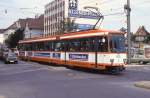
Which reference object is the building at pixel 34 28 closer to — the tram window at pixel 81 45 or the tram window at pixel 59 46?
the tram window at pixel 59 46

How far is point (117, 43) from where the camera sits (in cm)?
3044

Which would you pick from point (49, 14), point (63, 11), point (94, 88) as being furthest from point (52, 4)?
point (94, 88)

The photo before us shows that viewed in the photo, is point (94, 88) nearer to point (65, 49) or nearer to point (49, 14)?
point (65, 49)

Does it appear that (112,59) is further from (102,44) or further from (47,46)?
(47,46)

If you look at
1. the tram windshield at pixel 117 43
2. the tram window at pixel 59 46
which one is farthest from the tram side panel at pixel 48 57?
the tram windshield at pixel 117 43

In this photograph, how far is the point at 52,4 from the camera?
144 metres

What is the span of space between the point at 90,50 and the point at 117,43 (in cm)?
269

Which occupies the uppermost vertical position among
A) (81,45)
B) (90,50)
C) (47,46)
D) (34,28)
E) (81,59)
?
(34,28)

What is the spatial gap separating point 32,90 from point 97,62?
12501mm

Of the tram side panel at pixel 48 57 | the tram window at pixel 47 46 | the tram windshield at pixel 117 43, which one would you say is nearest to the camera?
the tram windshield at pixel 117 43

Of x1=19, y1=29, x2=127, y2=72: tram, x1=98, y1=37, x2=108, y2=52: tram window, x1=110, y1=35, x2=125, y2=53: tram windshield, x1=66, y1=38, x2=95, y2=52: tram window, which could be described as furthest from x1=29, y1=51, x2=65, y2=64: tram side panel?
x1=110, y1=35, x2=125, y2=53: tram windshield

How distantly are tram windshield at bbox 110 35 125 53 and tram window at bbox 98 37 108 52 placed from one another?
→ 15.0 inches

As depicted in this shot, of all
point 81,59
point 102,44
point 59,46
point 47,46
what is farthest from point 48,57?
point 102,44

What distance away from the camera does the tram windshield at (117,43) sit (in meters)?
30.1
